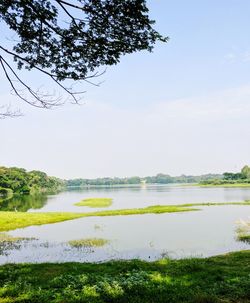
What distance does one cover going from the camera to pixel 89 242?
3675cm

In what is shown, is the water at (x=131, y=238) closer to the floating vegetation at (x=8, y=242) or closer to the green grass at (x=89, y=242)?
the floating vegetation at (x=8, y=242)

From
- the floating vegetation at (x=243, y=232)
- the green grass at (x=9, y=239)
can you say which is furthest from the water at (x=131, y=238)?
the green grass at (x=9, y=239)

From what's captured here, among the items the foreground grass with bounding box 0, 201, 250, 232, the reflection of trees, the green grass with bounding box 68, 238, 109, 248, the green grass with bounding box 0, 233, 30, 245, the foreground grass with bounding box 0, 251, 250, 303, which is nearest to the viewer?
the foreground grass with bounding box 0, 251, 250, 303

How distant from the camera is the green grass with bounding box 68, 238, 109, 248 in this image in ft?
115

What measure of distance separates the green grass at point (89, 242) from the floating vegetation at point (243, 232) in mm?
14443

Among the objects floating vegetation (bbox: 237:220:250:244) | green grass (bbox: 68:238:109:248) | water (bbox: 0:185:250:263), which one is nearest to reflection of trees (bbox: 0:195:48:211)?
water (bbox: 0:185:250:263)

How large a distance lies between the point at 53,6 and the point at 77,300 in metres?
9.63

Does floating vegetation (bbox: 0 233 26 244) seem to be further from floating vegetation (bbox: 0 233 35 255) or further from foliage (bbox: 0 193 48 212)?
foliage (bbox: 0 193 48 212)

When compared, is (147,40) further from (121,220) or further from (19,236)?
(121,220)

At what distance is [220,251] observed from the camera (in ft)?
99.2

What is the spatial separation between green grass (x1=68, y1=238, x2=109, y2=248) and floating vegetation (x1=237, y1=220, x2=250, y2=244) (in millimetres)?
14443

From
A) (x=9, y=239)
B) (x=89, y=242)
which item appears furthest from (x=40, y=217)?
(x=89, y=242)

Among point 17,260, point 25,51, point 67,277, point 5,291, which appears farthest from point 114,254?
point 25,51

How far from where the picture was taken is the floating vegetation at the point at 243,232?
35.3m
